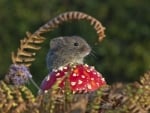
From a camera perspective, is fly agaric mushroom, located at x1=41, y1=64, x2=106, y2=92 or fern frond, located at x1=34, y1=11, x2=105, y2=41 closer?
fern frond, located at x1=34, y1=11, x2=105, y2=41

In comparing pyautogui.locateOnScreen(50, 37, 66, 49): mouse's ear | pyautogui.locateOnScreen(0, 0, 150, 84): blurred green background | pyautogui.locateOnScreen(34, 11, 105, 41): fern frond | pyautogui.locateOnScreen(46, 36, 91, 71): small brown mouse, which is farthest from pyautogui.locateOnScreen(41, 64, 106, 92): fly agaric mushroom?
pyautogui.locateOnScreen(0, 0, 150, 84): blurred green background

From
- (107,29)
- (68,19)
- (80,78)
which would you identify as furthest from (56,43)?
(107,29)

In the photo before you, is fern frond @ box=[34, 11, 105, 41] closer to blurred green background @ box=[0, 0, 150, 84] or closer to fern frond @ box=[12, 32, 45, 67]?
fern frond @ box=[12, 32, 45, 67]

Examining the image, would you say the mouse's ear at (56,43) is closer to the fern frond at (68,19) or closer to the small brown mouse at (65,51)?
the small brown mouse at (65,51)

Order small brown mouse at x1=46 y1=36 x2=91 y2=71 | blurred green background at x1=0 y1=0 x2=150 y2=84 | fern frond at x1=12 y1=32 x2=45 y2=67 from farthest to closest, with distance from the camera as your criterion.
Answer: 1. blurred green background at x1=0 y1=0 x2=150 y2=84
2. small brown mouse at x1=46 y1=36 x2=91 y2=71
3. fern frond at x1=12 y1=32 x2=45 y2=67

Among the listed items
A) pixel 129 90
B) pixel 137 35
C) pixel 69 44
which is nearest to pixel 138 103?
pixel 129 90

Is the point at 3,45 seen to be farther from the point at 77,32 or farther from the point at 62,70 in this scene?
the point at 62,70
